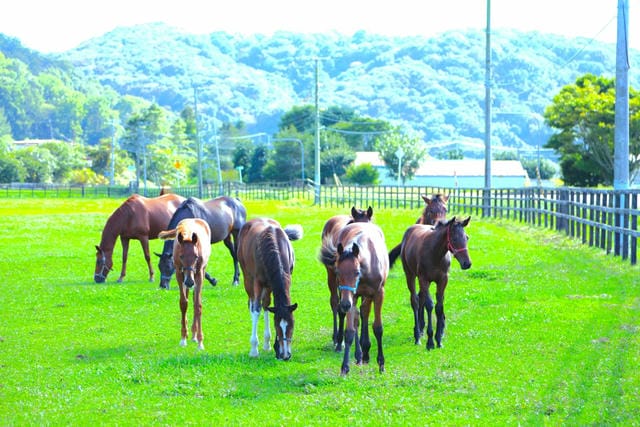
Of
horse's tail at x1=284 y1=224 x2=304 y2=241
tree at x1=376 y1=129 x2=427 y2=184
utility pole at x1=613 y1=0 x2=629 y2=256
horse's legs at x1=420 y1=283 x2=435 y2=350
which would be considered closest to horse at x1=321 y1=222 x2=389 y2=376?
horse's legs at x1=420 y1=283 x2=435 y2=350

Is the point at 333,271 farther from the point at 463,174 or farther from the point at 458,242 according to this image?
the point at 463,174

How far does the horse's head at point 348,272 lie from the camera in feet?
29.0

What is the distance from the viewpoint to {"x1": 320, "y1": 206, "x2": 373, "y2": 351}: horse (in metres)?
10.6

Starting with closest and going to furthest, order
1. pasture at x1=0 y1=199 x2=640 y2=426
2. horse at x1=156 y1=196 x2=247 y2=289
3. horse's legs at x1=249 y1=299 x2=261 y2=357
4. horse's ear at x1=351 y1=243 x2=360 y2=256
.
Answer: pasture at x1=0 y1=199 x2=640 y2=426 < horse's ear at x1=351 y1=243 x2=360 y2=256 < horse's legs at x1=249 y1=299 x2=261 y2=357 < horse at x1=156 y1=196 x2=247 y2=289

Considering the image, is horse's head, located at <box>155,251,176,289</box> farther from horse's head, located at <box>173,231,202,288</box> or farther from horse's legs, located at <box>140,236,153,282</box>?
horse's head, located at <box>173,231,202,288</box>

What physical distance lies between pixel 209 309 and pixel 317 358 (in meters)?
4.36

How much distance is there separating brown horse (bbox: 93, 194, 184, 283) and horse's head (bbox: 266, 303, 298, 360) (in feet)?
28.9

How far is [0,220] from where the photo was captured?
1569 inches

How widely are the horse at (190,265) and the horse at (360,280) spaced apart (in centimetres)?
185

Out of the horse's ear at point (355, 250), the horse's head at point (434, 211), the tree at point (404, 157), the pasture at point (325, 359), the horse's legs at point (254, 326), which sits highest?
the tree at point (404, 157)

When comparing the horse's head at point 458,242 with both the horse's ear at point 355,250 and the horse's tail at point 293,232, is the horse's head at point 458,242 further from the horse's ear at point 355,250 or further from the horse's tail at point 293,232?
the horse's tail at point 293,232

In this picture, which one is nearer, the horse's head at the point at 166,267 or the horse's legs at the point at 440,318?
the horse's legs at the point at 440,318

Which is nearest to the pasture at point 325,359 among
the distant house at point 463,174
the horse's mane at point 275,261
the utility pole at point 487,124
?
the horse's mane at point 275,261

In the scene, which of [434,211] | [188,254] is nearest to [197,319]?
[188,254]
